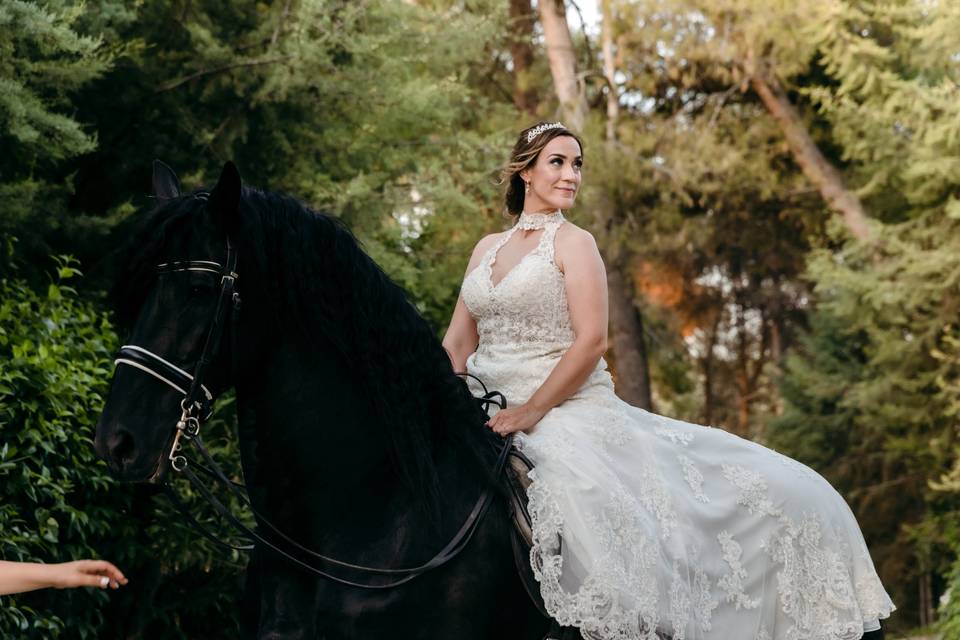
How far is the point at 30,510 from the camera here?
5.06m

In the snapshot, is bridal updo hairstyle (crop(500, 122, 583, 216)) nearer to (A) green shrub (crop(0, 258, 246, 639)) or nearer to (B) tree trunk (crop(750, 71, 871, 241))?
(A) green shrub (crop(0, 258, 246, 639))

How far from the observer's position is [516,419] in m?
3.85

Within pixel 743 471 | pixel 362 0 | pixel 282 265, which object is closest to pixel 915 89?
pixel 362 0

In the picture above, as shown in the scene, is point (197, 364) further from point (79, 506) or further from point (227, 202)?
point (79, 506)

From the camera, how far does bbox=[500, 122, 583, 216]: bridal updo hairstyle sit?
4.29m

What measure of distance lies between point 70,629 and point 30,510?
79 centimetres

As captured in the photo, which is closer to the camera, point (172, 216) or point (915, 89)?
point (172, 216)

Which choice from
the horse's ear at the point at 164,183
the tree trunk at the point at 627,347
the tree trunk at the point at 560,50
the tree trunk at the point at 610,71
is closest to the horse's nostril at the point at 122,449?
the horse's ear at the point at 164,183

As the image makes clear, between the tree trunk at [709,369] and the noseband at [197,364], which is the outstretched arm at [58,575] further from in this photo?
the tree trunk at [709,369]

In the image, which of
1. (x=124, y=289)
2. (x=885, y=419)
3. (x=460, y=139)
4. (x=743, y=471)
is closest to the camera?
(x=124, y=289)

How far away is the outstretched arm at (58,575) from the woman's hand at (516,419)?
1.39 metres

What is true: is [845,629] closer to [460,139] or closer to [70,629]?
[70,629]

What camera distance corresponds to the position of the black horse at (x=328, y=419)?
3.26 m

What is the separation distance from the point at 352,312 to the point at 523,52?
1638 centimetres
